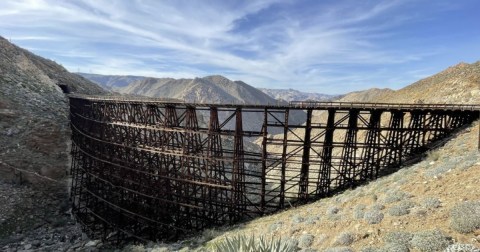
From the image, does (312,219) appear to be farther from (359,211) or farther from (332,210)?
(359,211)

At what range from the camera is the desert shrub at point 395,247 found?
383 inches

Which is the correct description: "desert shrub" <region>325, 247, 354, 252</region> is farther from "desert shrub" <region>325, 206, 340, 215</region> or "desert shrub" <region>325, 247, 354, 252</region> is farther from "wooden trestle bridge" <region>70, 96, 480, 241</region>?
"wooden trestle bridge" <region>70, 96, 480, 241</region>

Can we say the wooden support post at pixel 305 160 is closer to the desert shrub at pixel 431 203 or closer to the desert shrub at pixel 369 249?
the desert shrub at pixel 431 203

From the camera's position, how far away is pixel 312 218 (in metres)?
14.8

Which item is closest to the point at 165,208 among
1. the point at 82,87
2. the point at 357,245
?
the point at 357,245

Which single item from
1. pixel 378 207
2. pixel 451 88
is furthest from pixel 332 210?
pixel 451 88

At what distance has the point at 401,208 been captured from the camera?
12.0 m

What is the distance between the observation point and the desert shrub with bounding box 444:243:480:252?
880cm

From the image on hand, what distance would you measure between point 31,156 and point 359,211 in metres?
31.5

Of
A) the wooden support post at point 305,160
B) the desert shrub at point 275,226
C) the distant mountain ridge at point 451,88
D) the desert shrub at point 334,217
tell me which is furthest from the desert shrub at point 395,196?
the distant mountain ridge at point 451,88

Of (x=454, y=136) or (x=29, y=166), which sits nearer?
(x=454, y=136)

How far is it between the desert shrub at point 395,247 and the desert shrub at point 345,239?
1.39 metres

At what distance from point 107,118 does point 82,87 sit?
119 ft

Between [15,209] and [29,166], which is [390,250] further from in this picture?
[29,166]
